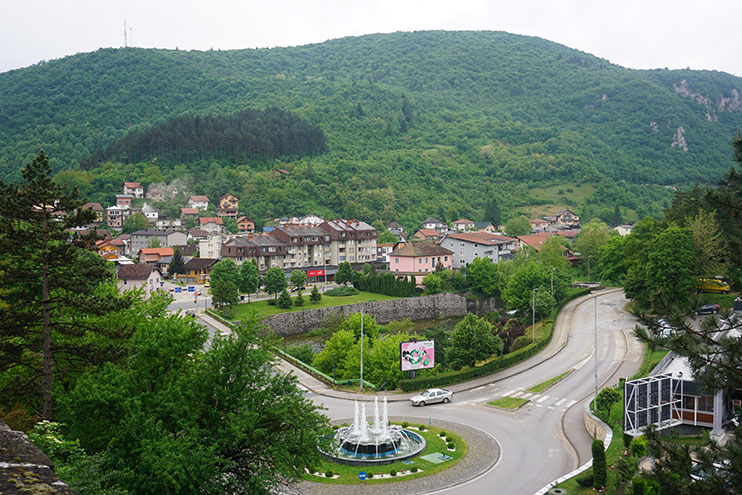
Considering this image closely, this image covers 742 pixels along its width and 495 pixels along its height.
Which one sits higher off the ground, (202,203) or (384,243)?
(202,203)

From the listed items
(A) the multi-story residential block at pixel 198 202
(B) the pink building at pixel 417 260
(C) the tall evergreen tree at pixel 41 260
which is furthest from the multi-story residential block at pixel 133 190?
(C) the tall evergreen tree at pixel 41 260

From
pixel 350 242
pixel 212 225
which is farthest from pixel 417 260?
pixel 212 225

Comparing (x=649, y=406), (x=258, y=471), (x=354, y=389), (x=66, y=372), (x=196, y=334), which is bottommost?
(x=354, y=389)

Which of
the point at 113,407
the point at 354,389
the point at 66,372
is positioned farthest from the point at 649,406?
the point at 66,372

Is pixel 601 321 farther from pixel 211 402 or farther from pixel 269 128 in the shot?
pixel 269 128

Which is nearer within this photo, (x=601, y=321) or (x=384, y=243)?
(x=601, y=321)

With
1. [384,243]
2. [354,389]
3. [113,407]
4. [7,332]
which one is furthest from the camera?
[384,243]

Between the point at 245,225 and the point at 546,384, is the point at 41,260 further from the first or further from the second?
the point at 245,225
